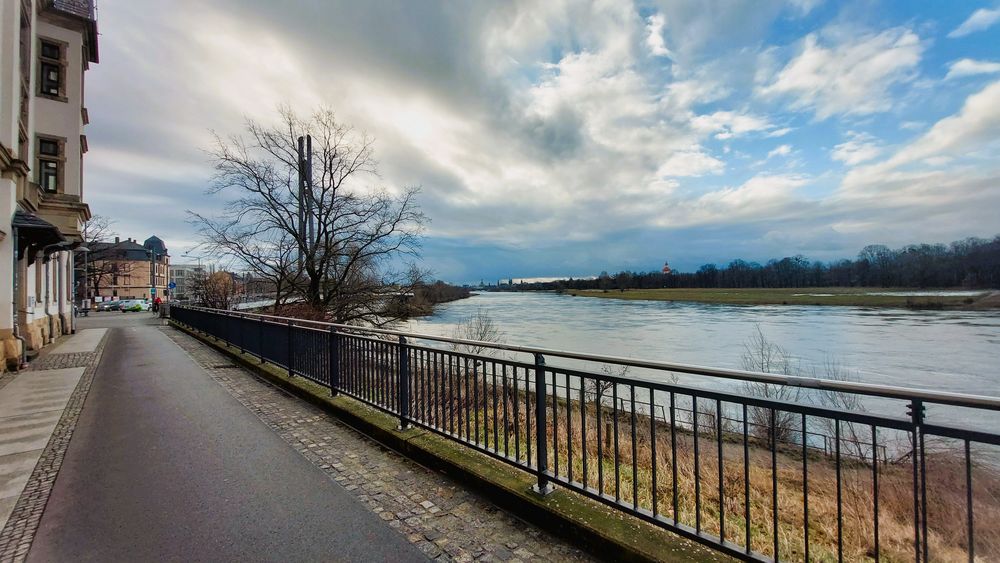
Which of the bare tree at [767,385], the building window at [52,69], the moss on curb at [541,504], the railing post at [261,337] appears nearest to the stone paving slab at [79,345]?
the railing post at [261,337]

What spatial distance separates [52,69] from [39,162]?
350 centimetres

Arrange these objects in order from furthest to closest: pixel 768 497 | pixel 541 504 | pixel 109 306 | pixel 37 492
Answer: pixel 109 306 → pixel 768 497 → pixel 37 492 → pixel 541 504

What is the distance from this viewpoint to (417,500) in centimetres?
335

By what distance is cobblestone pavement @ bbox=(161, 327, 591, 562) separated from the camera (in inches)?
107

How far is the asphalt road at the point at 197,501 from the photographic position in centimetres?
276

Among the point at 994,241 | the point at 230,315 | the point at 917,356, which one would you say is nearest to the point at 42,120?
the point at 230,315

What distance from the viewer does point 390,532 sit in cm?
292

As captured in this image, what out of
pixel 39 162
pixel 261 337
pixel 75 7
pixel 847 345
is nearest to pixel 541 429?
pixel 261 337

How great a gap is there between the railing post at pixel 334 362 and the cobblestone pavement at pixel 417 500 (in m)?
0.43

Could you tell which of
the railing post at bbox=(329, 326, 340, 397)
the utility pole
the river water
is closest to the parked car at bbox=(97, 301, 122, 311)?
the river water

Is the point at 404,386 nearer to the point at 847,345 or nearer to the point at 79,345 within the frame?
the point at 79,345

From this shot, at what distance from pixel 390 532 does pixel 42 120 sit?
2223cm

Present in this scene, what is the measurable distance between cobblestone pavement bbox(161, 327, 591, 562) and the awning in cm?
892

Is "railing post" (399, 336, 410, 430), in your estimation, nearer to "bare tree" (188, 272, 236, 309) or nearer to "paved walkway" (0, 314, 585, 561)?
"paved walkway" (0, 314, 585, 561)
